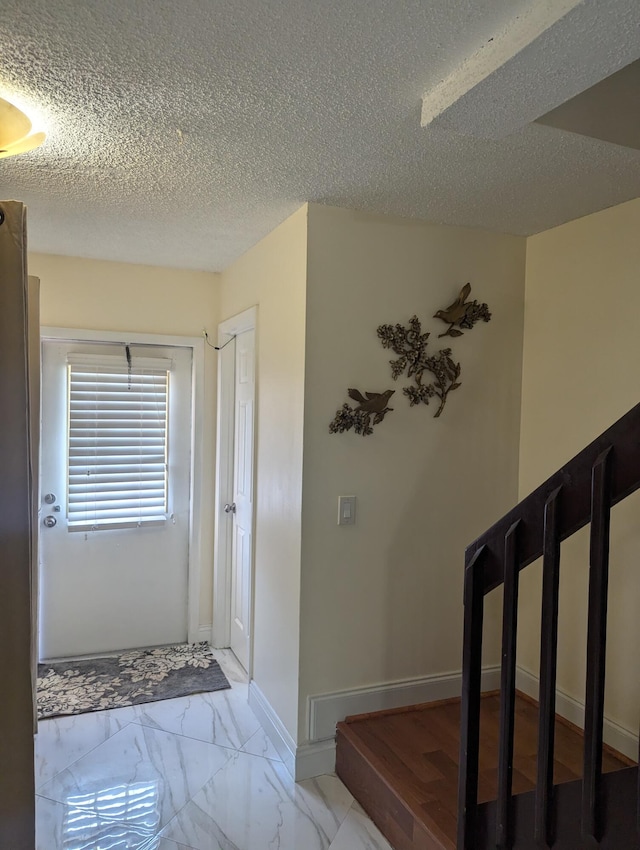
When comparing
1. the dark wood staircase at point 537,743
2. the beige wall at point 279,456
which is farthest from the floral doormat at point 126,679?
the dark wood staircase at point 537,743

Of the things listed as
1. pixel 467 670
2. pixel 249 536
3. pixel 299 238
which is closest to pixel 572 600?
pixel 467 670

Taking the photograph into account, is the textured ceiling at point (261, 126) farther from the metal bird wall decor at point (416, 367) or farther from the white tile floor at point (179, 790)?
the white tile floor at point (179, 790)

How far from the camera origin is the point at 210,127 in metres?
1.81

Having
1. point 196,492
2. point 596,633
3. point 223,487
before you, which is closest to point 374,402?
point 596,633

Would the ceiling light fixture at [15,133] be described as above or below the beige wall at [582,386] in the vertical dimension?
above

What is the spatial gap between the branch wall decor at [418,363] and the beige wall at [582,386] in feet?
1.51

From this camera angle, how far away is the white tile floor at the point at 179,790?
2.17 meters

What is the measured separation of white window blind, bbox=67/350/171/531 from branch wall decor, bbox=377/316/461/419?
1749 mm

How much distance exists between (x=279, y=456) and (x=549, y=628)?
61.0 inches

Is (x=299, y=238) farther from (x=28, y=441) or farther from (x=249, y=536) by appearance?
(x=249, y=536)

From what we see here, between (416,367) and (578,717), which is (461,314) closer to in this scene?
(416,367)

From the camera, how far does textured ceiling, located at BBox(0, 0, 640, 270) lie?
1.30 meters

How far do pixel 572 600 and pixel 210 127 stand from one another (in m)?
2.34

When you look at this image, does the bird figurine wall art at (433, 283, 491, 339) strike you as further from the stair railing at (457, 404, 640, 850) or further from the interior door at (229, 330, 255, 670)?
the stair railing at (457, 404, 640, 850)
